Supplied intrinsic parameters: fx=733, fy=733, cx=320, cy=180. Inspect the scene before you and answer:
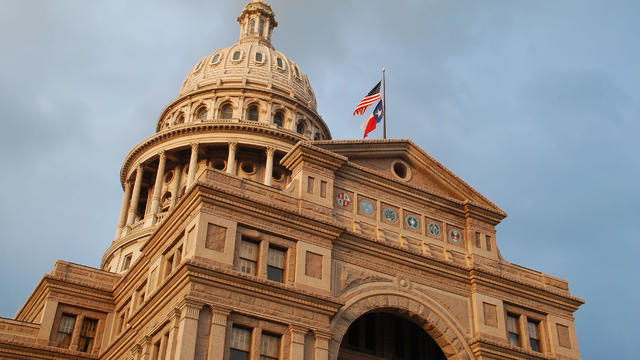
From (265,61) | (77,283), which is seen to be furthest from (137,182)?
(77,283)

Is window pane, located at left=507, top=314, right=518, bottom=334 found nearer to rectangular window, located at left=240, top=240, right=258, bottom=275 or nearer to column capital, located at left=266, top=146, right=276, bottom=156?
rectangular window, located at left=240, top=240, right=258, bottom=275

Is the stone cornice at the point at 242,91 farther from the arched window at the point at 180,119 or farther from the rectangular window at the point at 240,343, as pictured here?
the rectangular window at the point at 240,343

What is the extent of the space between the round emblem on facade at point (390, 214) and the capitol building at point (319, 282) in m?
0.07

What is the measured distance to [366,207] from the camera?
36.4m

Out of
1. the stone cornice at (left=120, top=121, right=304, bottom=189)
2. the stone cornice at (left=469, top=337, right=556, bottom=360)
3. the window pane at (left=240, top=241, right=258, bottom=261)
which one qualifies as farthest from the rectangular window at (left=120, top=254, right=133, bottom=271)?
the stone cornice at (left=469, top=337, right=556, bottom=360)

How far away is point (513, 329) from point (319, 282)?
1178 cm

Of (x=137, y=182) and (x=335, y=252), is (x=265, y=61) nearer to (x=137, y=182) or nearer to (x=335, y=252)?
(x=137, y=182)

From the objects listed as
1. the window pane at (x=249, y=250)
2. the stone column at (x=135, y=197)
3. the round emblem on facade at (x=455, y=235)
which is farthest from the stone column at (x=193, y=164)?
the window pane at (x=249, y=250)

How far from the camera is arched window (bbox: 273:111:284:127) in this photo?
2808 inches

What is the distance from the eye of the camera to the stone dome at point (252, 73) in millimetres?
72562

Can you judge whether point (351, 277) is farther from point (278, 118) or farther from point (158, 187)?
point (278, 118)

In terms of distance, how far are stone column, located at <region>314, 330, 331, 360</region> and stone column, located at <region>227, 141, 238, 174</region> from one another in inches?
1341

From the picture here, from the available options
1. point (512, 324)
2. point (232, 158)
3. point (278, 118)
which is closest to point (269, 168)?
point (232, 158)

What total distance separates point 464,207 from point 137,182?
37712mm
